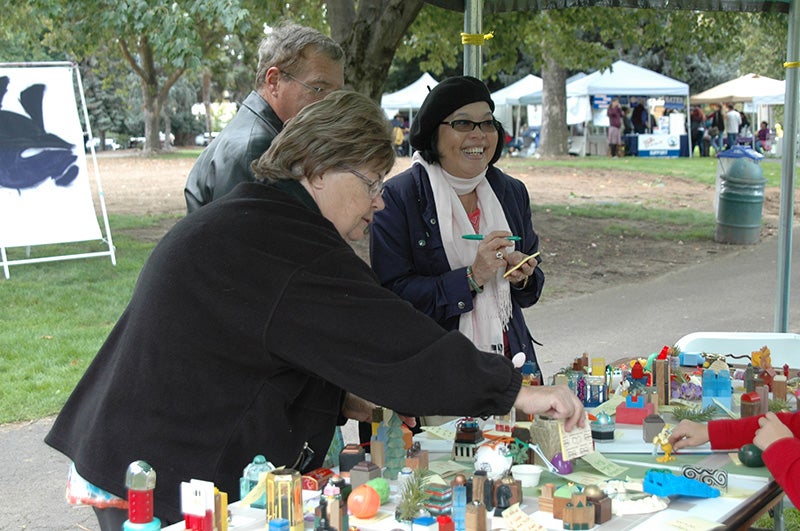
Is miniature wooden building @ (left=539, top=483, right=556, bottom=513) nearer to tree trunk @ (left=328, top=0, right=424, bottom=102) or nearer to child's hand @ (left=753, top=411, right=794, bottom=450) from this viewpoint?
child's hand @ (left=753, top=411, right=794, bottom=450)

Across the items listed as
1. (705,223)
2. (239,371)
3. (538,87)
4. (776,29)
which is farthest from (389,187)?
(538,87)

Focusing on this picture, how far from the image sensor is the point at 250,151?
3.06 meters

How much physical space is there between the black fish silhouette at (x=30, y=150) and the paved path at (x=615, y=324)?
445cm

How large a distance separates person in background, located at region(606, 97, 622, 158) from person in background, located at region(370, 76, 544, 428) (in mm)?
25381

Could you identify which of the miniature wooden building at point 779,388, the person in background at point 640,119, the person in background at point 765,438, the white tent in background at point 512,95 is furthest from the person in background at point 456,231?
the person in background at point 640,119

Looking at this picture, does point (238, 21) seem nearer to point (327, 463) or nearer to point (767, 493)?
point (327, 463)

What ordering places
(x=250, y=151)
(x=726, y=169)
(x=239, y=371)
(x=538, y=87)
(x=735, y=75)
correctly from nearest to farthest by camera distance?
1. (x=239, y=371)
2. (x=250, y=151)
3. (x=726, y=169)
4. (x=538, y=87)
5. (x=735, y=75)

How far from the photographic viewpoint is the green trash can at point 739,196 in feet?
37.4

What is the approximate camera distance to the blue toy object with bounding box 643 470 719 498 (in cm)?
211

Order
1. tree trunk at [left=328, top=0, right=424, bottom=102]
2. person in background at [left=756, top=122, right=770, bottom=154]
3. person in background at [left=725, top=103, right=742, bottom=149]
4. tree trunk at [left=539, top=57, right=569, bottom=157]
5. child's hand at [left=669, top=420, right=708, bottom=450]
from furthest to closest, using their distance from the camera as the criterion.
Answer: person in background at [left=756, top=122, right=770, bottom=154] < person in background at [left=725, top=103, right=742, bottom=149] < tree trunk at [left=539, top=57, right=569, bottom=157] < tree trunk at [left=328, top=0, right=424, bottom=102] < child's hand at [left=669, top=420, right=708, bottom=450]

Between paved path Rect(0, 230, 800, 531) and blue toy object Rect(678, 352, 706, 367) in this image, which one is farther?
paved path Rect(0, 230, 800, 531)

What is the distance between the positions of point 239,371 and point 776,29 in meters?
10.2

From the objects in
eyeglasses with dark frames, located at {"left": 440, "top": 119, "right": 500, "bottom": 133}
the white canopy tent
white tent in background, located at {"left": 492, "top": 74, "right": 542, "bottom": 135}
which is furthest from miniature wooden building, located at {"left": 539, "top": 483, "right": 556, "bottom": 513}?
white tent in background, located at {"left": 492, "top": 74, "right": 542, "bottom": 135}

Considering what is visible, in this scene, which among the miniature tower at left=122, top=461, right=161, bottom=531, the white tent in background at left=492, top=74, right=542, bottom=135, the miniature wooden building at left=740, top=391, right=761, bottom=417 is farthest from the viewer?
the white tent in background at left=492, top=74, right=542, bottom=135
